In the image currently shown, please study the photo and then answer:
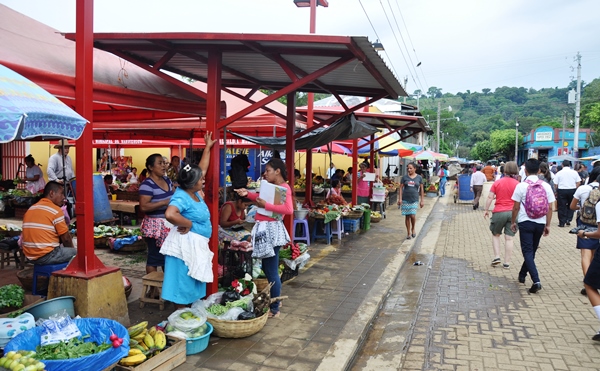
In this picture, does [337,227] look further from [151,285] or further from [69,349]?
[69,349]

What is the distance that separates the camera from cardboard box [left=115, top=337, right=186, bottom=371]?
11.1 feet

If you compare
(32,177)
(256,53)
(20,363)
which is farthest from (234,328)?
(32,177)

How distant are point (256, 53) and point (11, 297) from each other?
3.82 m

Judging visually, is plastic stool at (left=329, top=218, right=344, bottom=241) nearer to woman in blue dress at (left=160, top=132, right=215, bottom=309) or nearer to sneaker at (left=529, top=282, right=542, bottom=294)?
sneaker at (left=529, top=282, right=542, bottom=294)

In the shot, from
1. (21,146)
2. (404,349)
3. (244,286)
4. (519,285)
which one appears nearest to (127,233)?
(244,286)

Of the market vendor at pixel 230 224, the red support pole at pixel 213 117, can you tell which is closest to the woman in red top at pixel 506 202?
the market vendor at pixel 230 224

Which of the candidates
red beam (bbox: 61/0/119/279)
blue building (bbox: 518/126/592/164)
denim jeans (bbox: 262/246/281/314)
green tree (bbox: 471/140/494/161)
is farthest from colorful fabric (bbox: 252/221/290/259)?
green tree (bbox: 471/140/494/161)

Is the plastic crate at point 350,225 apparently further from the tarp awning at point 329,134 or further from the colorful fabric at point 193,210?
the colorful fabric at point 193,210

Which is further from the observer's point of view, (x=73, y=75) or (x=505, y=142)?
(x=505, y=142)

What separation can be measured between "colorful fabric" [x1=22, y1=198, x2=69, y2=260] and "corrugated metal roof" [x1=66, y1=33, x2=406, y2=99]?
1917 mm

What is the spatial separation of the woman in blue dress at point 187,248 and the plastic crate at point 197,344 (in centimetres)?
41

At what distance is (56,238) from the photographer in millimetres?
4832

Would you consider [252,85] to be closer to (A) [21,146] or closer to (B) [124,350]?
(B) [124,350]

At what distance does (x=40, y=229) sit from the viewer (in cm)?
468
